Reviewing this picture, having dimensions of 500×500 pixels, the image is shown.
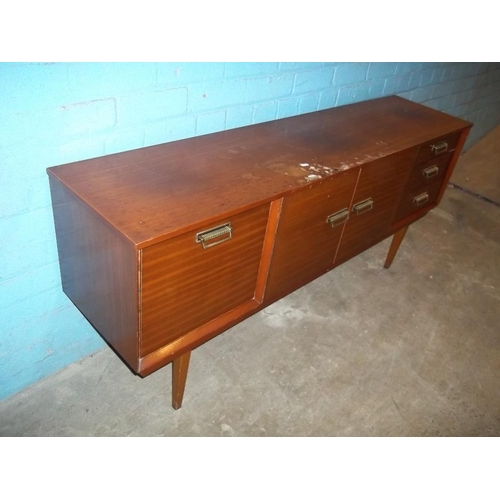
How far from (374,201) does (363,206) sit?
94 millimetres

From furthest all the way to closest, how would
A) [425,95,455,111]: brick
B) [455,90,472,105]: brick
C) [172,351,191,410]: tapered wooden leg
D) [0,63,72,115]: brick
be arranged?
[455,90,472,105]: brick → [425,95,455,111]: brick → [172,351,191,410]: tapered wooden leg → [0,63,72,115]: brick

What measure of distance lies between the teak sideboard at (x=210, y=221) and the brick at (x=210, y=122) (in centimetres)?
7

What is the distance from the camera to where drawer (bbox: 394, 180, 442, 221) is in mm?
1968

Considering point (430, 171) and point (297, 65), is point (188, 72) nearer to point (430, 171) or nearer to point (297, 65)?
point (297, 65)

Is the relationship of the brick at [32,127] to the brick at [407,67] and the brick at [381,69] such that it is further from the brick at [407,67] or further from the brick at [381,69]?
the brick at [407,67]

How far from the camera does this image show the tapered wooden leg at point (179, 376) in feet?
4.71

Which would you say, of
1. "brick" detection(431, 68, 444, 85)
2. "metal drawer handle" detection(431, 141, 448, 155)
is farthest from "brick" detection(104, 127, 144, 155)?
"brick" detection(431, 68, 444, 85)

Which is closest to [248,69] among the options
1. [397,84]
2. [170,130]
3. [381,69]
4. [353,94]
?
[170,130]

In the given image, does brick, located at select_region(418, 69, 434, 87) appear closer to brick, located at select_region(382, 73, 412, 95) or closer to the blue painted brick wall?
brick, located at select_region(382, 73, 412, 95)

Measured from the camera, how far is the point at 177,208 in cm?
112

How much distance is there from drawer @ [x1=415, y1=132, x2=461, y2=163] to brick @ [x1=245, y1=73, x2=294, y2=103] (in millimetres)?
600

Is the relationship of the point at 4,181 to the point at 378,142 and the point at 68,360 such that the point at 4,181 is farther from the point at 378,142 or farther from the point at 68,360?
the point at 378,142

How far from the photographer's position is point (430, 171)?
6.43 feet

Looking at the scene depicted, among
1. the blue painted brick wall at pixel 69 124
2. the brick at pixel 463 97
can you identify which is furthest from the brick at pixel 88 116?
the brick at pixel 463 97
